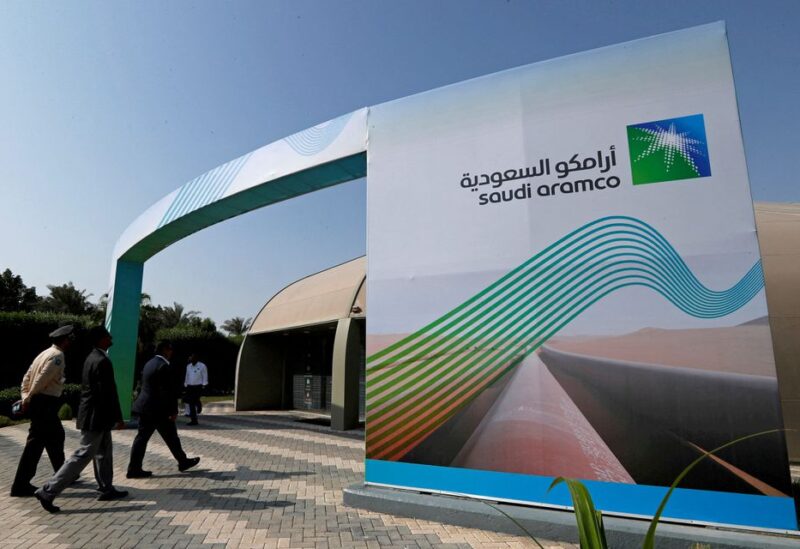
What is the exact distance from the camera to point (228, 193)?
849 centimetres

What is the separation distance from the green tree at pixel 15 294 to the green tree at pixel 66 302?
347cm

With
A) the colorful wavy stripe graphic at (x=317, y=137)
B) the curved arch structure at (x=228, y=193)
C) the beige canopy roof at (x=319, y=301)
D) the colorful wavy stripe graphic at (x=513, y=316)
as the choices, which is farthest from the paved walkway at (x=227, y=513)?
the beige canopy roof at (x=319, y=301)

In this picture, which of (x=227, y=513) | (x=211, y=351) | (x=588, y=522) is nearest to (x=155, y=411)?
(x=227, y=513)

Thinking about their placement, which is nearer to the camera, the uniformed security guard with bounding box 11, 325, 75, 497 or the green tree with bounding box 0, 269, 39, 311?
the uniformed security guard with bounding box 11, 325, 75, 497

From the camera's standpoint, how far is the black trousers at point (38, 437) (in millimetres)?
5473

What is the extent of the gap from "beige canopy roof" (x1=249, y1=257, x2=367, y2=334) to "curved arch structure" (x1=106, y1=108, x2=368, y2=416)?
13.5ft

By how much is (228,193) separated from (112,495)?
496 cm

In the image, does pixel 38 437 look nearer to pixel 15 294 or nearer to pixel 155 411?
pixel 155 411

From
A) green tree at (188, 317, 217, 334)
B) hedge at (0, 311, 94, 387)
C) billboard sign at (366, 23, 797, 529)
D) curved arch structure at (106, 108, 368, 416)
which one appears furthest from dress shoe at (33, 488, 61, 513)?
green tree at (188, 317, 217, 334)

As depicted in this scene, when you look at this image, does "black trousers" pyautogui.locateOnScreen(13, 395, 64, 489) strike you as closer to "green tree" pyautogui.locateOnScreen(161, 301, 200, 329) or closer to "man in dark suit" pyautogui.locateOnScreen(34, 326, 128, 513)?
"man in dark suit" pyautogui.locateOnScreen(34, 326, 128, 513)

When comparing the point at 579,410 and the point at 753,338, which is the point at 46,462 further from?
the point at 753,338

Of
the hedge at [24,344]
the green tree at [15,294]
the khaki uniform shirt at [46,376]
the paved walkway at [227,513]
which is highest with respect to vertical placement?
the green tree at [15,294]

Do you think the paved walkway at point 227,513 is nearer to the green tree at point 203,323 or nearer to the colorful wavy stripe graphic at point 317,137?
the colorful wavy stripe graphic at point 317,137

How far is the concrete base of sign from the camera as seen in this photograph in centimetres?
380
